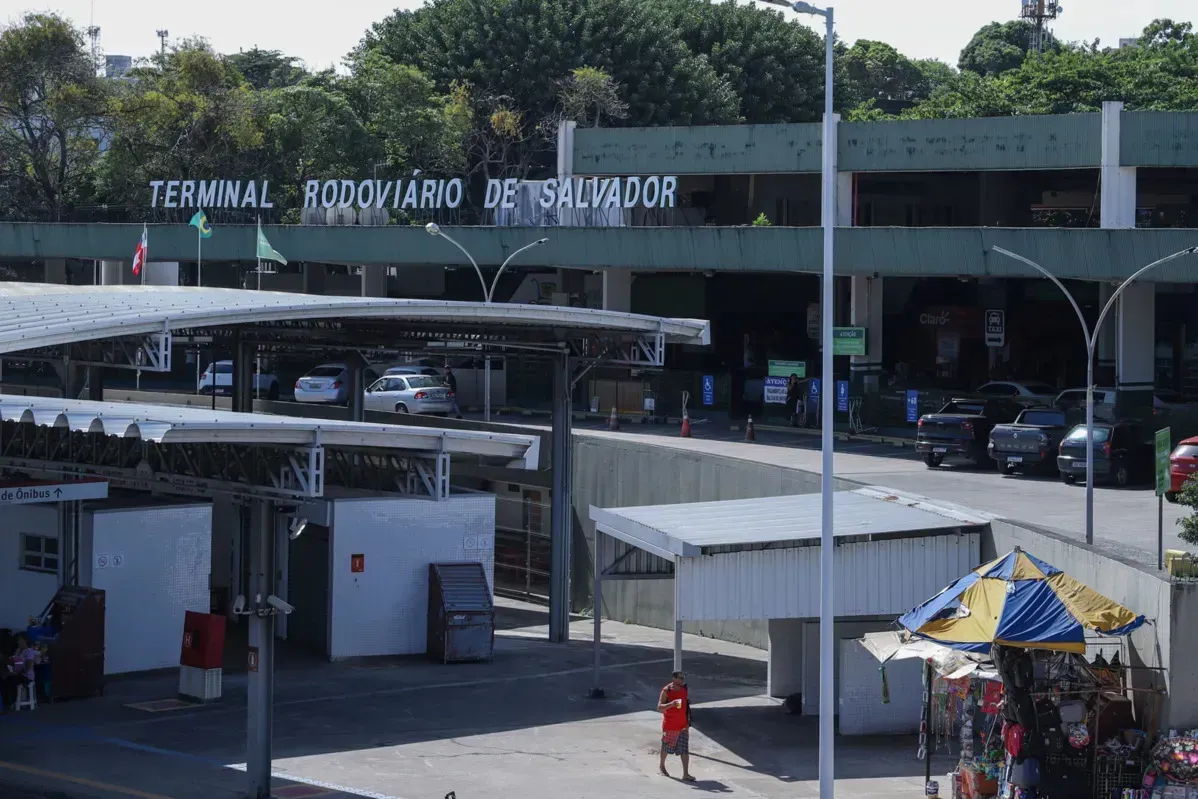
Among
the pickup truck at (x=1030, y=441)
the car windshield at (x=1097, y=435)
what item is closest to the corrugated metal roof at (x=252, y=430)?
the car windshield at (x=1097, y=435)

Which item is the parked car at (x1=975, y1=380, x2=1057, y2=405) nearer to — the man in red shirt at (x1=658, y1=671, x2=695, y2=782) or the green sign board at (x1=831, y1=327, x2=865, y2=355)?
the green sign board at (x1=831, y1=327, x2=865, y2=355)

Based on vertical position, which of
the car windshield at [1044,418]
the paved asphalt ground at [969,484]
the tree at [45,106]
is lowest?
the paved asphalt ground at [969,484]

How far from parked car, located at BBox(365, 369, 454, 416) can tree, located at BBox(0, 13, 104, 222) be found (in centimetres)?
3342

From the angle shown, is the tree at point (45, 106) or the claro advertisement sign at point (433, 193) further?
the tree at point (45, 106)

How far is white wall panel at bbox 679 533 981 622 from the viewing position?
2339cm

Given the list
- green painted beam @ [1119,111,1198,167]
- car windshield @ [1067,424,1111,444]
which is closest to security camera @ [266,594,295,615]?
car windshield @ [1067,424,1111,444]

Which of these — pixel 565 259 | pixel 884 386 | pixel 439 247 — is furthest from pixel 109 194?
pixel 884 386

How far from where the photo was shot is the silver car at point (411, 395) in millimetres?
49906

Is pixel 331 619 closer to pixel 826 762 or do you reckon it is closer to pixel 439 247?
pixel 826 762

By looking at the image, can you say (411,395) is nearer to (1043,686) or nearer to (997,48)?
(1043,686)

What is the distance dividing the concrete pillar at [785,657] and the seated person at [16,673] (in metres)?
11.9

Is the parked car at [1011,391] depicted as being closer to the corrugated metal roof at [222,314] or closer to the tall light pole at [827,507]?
the corrugated metal roof at [222,314]

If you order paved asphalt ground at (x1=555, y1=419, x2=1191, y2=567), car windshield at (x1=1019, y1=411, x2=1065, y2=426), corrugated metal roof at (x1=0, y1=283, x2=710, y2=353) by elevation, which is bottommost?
paved asphalt ground at (x1=555, y1=419, x2=1191, y2=567)

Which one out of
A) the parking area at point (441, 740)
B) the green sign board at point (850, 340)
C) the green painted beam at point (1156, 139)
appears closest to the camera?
the parking area at point (441, 740)
